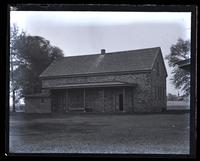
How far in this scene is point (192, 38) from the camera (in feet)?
11.1

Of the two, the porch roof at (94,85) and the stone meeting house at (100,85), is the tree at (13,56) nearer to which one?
the stone meeting house at (100,85)

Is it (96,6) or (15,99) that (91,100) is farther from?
(96,6)

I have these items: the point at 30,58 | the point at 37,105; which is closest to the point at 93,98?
the point at 37,105

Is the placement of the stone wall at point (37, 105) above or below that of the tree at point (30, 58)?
below

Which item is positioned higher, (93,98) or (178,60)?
(178,60)

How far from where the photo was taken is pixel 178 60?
376 cm

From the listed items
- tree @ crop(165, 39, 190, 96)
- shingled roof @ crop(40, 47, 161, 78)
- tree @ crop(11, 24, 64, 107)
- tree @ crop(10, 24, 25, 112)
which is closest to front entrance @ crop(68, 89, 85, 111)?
shingled roof @ crop(40, 47, 161, 78)

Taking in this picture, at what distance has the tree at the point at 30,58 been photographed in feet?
12.1

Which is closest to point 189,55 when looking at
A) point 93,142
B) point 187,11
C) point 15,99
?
point 187,11

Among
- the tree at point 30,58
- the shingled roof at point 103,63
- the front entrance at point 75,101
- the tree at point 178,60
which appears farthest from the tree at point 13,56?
the tree at point 178,60

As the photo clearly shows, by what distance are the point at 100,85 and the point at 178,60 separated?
1.01 metres

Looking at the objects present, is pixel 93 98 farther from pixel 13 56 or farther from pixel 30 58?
pixel 13 56

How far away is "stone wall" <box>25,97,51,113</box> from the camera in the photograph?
Result: 13.1ft

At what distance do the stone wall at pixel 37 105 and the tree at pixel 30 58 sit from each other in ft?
0.37
